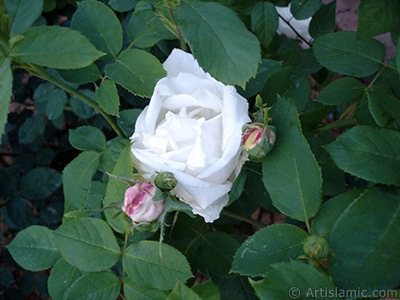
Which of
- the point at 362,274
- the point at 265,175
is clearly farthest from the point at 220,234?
the point at 362,274

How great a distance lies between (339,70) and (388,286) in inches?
22.1

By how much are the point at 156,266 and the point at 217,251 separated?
0.91 ft

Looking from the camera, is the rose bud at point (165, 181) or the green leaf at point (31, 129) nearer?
the rose bud at point (165, 181)

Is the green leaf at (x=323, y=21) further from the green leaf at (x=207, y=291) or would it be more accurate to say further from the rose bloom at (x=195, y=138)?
the green leaf at (x=207, y=291)

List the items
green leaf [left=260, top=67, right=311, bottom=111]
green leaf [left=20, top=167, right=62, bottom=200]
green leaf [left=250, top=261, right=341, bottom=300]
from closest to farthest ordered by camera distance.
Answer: green leaf [left=250, top=261, right=341, bottom=300], green leaf [left=260, top=67, right=311, bottom=111], green leaf [left=20, top=167, right=62, bottom=200]

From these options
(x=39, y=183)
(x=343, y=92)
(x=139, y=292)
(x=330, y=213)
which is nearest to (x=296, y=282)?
(x=330, y=213)

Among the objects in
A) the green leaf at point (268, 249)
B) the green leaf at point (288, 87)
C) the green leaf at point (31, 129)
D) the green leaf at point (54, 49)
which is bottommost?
the green leaf at point (31, 129)

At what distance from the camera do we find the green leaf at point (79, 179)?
3.19 ft

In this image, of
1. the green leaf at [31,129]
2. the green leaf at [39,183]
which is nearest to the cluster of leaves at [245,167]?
the green leaf at [39,183]

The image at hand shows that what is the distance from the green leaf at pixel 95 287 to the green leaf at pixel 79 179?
0.21m

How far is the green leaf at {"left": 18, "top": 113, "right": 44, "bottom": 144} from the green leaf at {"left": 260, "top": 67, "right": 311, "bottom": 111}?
120 cm

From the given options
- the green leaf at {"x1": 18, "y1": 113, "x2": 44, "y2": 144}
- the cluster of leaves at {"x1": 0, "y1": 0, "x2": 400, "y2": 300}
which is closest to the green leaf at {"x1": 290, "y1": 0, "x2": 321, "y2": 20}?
the cluster of leaves at {"x1": 0, "y1": 0, "x2": 400, "y2": 300}

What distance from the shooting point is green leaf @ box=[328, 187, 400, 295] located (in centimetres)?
57

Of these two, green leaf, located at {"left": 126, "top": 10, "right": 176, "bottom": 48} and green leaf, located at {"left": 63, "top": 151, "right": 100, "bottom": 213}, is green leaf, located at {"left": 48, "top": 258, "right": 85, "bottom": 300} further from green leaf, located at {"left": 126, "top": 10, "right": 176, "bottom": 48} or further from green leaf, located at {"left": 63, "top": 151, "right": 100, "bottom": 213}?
green leaf, located at {"left": 126, "top": 10, "right": 176, "bottom": 48}
